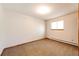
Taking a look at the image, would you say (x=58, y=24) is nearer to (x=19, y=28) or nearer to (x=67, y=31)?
(x=67, y=31)

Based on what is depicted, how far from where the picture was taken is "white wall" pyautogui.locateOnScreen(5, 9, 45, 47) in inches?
79.0

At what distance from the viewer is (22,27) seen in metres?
2.01

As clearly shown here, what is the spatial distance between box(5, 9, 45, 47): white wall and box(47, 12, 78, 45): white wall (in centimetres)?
21

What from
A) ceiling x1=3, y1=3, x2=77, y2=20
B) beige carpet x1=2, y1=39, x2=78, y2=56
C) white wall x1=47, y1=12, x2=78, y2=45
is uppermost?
ceiling x1=3, y1=3, x2=77, y2=20

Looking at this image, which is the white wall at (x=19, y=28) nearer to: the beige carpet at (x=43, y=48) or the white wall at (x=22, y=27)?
the white wall at (x=22, y=27)

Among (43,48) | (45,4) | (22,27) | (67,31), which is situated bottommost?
(43,48)

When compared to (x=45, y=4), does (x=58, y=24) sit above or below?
below

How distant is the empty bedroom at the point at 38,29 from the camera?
198 centimetres

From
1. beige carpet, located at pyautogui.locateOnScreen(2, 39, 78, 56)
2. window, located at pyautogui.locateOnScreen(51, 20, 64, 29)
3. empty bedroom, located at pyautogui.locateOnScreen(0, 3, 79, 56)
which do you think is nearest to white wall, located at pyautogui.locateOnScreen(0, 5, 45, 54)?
empty bedroom, located at pyautogui.locateOnScreen(0, 3, 79, 56)

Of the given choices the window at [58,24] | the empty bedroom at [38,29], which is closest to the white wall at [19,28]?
the empty bedroom at [38,29]

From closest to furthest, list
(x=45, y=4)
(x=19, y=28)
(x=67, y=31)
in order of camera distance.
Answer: (x=45, y=4) → (x=19, y=28) → (x=67, y=31)

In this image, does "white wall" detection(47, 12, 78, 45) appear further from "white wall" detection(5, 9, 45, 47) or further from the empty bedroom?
"white wall" detection(5, 9, 45, 47)

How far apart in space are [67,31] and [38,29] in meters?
0.70

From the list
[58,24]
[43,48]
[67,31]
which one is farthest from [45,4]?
[43,48]
